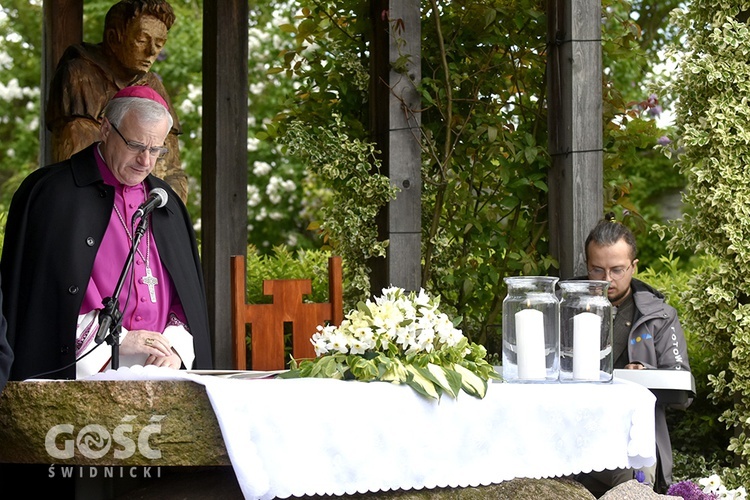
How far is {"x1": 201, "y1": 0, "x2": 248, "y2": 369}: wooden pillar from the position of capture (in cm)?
544

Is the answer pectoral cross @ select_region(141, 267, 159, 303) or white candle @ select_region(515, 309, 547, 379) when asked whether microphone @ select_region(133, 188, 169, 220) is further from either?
white candle @ select_region(515, 309, 547, 379)

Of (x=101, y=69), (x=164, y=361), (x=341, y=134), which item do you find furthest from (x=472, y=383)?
(x=101, y=69)

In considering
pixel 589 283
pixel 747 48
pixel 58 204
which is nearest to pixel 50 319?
pixel 58 204

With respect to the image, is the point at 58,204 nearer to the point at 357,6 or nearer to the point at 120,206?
the point at 120,206

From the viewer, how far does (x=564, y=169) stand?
5156mm

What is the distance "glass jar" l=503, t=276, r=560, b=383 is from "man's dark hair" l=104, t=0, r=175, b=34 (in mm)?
2255

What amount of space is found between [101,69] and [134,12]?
0.33m

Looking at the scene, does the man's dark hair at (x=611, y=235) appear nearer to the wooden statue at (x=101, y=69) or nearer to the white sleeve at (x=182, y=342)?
the white sleeve at (x=182, y=342)

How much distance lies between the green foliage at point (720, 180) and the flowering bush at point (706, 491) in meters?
0.23

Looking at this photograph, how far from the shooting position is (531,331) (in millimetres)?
3588

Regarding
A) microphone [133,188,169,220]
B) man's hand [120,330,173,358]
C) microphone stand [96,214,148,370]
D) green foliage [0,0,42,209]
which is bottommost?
man's hand [120,330,173,358]

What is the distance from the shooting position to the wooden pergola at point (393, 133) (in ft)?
16.5

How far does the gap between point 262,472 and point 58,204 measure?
1587 millimetres

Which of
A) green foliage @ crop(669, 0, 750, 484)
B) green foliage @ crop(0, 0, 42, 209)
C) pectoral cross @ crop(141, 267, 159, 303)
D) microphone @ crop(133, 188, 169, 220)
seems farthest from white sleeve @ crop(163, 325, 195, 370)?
green foliage @ crop(0, 0, 42, 209)
